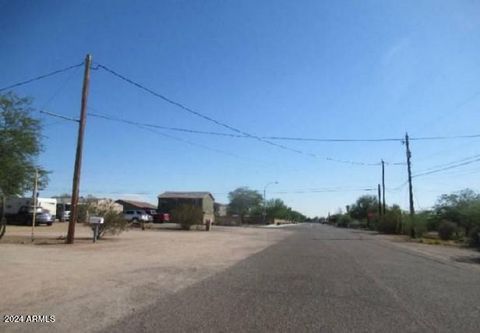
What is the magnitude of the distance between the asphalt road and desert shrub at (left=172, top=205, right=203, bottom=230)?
129 feet

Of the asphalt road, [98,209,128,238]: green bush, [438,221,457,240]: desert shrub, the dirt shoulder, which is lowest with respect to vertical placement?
the asphalt road

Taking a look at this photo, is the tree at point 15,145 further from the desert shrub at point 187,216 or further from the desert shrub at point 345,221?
the desert shrub at point 345,221

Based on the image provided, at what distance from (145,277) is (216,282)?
6.22 feet

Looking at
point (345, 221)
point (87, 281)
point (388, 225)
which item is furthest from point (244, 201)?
point (87, 281)

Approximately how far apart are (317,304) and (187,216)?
150ft

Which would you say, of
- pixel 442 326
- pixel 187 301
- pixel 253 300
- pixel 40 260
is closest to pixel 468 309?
pixel 442 326

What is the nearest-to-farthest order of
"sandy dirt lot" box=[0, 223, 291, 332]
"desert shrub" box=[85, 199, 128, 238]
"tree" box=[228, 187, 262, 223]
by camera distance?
"sandy dirt lot" box=[0, 223, 291, 332] → "desert shrub" box=[85, 199, 128, 238] → "tree" box=[228, 187, 262, 223]

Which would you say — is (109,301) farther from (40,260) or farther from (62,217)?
(62,217)

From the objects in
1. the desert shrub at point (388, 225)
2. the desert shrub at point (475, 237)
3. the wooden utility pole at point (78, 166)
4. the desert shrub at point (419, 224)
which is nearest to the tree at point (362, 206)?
the desert shrub at point (388, 225)

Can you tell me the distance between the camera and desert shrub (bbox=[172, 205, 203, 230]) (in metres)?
55.4

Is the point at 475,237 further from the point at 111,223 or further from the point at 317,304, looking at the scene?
the point at 317,304

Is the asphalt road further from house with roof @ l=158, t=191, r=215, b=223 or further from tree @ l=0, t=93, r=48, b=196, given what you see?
house with roof @ l=158, t=191, r=215, b=223

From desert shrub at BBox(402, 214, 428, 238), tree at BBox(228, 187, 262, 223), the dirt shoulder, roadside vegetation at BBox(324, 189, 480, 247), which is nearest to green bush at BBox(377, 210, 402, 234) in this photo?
roadside vegetation at BBox(324, 189, 480, 247)

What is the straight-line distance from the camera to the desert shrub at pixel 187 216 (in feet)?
182
